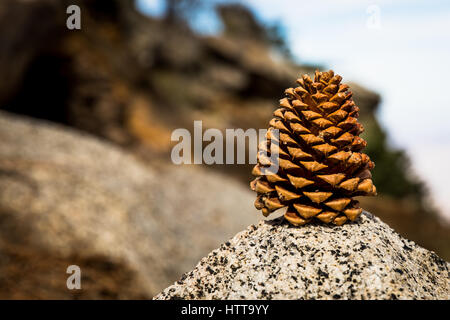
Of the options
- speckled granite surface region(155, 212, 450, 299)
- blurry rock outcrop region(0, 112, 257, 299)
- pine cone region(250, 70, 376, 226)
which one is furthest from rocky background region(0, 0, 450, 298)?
pine cone region(250, 70, 376, 226)

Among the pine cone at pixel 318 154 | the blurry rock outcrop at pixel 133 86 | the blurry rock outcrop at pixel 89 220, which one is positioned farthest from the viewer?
the blurry rock outcrop at pixel 133 86

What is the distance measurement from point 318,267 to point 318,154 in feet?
1.74

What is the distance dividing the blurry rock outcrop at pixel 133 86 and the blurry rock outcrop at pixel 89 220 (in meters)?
2.32

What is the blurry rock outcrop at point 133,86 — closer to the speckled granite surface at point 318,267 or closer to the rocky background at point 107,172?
the rocky background at point 107,172

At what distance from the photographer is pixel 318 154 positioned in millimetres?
2139

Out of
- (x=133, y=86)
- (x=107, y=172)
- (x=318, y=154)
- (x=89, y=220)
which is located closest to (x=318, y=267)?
(x=318, y=154)

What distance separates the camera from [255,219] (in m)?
8.57

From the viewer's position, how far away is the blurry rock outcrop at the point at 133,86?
380 inches

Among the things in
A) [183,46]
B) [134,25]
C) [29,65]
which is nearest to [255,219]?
[29,65]

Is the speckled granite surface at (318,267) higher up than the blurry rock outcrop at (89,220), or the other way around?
the blurry rock outcrop at (89,220)

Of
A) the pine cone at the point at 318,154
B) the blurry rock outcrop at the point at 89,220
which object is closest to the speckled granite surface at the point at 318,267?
the pine cone at the point at 318,154

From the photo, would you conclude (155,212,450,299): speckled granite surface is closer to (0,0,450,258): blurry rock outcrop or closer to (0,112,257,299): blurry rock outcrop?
(0,112,257,299): blurry rock outcrop

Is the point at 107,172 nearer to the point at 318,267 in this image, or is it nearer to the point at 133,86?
the point at 318,267
